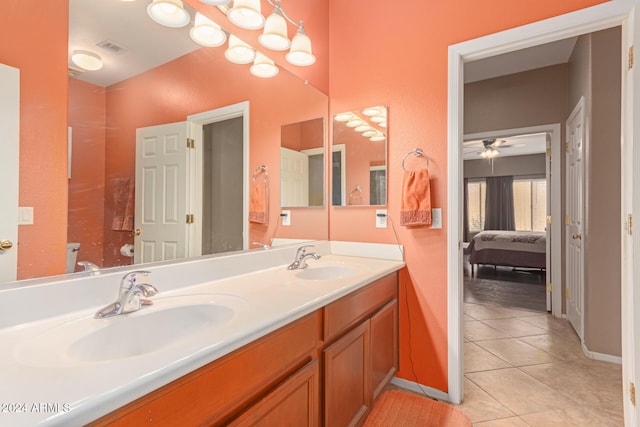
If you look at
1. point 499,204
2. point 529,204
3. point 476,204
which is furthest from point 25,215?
point 529,204

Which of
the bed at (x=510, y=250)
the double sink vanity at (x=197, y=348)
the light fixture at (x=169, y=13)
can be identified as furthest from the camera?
the bed at (x=510, y=250)

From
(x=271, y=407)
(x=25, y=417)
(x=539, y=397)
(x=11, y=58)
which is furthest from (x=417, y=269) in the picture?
(x=11, y=58)

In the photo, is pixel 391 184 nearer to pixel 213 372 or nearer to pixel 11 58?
pixel 213 372

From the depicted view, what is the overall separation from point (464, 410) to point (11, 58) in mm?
2522

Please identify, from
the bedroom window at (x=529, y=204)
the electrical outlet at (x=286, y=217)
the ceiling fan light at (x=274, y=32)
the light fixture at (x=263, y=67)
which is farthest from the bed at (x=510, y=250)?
the ceiling fan light at (x=274, y=32)

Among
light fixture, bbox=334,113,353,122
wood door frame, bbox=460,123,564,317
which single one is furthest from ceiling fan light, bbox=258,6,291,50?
wood door frame, bbox=460,123,564,317

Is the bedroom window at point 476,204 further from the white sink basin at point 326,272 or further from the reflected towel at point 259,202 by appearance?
the reflected towel at point 259,202

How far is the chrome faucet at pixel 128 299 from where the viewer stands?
3.13 ft

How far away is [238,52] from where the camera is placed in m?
1.65

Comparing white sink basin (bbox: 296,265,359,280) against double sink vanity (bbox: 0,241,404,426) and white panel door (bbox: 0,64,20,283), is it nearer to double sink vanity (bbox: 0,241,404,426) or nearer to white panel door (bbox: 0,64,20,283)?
double sink vanity (bbox: 0,241,404,426)

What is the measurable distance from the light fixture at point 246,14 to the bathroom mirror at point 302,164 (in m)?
0.62

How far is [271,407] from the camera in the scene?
3.06 ft

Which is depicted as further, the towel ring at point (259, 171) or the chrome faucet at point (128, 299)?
the towel ring at point (259, 171)

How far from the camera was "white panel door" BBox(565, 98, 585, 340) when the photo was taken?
2.74 metres
